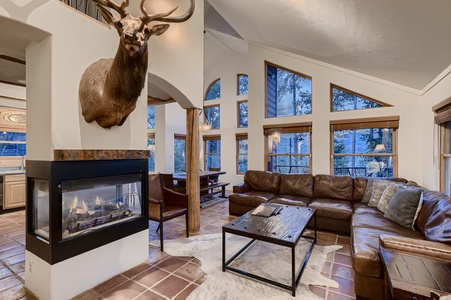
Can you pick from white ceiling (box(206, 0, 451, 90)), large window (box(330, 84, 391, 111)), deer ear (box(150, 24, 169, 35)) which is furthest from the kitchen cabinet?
large window (box(330, 84, 391, 111))

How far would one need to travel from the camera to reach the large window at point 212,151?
25.7 ft

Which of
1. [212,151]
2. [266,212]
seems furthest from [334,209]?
[212,151]

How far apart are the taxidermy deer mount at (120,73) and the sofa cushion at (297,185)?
3536 mm

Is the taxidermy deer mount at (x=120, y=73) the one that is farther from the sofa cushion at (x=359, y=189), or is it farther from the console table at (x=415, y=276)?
the sofa cushion at (x=359, y=189)

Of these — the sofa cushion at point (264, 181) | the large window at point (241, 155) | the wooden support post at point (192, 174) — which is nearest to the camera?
the wooden support post at point (192, 174)

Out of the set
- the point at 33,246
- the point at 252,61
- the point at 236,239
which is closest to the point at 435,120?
the point at 236,239

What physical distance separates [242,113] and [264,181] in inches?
125

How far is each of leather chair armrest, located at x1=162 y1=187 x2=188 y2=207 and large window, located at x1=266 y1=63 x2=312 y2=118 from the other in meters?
3.32

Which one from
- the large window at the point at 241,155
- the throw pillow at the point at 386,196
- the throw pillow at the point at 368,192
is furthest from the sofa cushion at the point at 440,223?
the large window at the point at 241,155

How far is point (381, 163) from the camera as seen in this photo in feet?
14.7

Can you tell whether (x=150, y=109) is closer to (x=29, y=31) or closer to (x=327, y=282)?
(x=29, y=31)

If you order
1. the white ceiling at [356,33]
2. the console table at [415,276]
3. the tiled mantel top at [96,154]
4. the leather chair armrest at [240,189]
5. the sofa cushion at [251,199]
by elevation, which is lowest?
the sofa cushion at [251,199]

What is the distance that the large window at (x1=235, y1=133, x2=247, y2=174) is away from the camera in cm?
726

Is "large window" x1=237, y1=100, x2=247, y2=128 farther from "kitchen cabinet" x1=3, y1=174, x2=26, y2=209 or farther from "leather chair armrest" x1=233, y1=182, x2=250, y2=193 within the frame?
"kitchen cabinet" x1=3, y1=174, x2=26, y2=209
